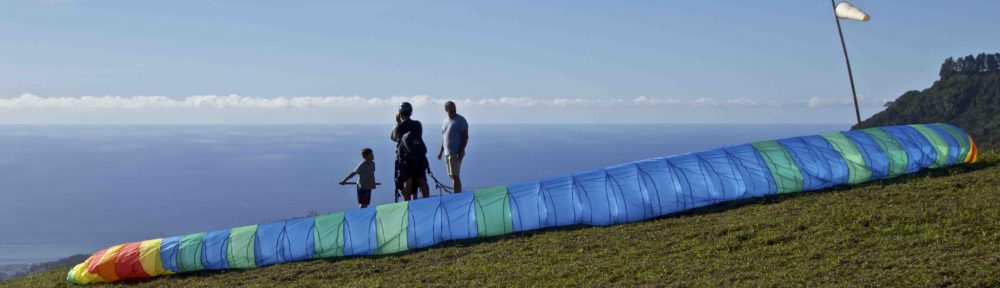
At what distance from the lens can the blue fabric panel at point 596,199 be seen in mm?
19656

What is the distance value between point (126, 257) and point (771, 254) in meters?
13.4

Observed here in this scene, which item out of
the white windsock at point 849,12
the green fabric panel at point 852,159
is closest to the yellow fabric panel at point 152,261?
the green fabric panel at point 852,159

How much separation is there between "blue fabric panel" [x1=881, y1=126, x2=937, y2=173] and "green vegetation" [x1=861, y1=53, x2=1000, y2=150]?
6040 cm

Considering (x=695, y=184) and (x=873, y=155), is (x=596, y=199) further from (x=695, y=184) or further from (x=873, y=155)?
(x=873, y=155)

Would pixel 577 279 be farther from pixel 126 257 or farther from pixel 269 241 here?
pixel 126 257

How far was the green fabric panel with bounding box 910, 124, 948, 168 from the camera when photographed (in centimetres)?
2278

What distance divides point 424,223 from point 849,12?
15275 mm

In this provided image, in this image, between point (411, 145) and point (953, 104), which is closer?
point (411, 145)

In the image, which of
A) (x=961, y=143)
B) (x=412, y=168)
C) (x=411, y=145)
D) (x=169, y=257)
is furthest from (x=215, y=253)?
(x=961, y=143)

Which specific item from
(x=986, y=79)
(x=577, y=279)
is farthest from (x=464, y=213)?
(x=986, y=79)

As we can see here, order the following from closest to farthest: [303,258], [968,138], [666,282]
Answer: [666,282] < [303,258] < [968,138]

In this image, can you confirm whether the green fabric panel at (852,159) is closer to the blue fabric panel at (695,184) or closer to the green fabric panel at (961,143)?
the green fabric panel at (961,143)

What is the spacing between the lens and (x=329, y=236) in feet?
64.4

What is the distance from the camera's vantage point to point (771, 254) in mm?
14547
